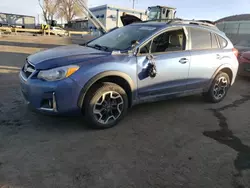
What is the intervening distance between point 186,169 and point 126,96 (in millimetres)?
1476

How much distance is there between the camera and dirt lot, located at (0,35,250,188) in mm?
2355

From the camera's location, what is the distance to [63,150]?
282cm

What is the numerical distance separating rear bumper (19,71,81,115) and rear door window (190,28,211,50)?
8.47 feet

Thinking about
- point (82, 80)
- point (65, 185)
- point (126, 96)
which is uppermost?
point (82, 80)

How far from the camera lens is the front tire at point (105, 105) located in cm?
321

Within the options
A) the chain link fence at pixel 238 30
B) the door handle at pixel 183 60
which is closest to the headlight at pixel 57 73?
the door handle at pixel 183 60

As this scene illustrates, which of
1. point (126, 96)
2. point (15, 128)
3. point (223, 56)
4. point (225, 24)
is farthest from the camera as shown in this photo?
point (225, 24)

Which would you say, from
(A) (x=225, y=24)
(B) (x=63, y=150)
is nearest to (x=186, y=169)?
(B) (x=63, y=150)

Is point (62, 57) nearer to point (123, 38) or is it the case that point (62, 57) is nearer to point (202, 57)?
point (123, 38)

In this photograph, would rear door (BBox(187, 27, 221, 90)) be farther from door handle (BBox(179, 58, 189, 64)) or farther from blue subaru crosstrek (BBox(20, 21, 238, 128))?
door handle (BBox(179, 58, 189, 64))

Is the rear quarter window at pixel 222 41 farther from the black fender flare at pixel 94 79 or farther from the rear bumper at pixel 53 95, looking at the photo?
the rear bumper at pixel 53 95

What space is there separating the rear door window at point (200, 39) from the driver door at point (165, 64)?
245 millimetres

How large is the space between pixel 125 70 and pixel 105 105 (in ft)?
2.11

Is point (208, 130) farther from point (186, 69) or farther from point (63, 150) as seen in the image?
point (63, 150)
